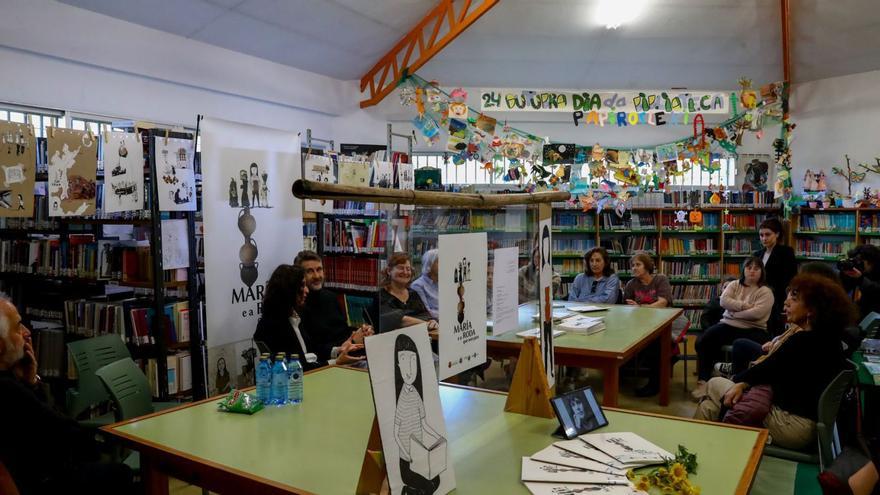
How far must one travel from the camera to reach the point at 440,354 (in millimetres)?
1598

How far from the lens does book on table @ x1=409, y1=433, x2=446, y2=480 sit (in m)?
1.40

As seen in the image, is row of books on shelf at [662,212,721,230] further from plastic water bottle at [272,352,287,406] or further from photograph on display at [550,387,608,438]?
plastic water bottle at [272,352,287,406]

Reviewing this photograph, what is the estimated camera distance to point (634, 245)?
905cm

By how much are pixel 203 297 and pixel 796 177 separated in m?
8.50

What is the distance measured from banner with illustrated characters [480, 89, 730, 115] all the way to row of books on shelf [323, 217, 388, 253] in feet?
9.09

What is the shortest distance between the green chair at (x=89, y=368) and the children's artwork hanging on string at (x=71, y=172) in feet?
3.57

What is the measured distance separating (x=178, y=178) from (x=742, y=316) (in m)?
4.44

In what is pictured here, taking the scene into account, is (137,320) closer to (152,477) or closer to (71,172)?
(71,172)

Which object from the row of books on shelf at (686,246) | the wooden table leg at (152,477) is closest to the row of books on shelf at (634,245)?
the row of books on shelf at (686,246)

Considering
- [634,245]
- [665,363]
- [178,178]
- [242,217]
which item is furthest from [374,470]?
[634,245]

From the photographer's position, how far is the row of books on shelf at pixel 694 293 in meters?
9.02

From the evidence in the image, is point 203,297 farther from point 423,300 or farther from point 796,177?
point 796,177

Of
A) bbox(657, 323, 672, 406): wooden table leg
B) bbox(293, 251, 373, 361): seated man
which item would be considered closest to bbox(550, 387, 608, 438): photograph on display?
bbox(293, 251, 373, 361): seated man

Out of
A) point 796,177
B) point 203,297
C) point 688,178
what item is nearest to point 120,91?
point 203,297
